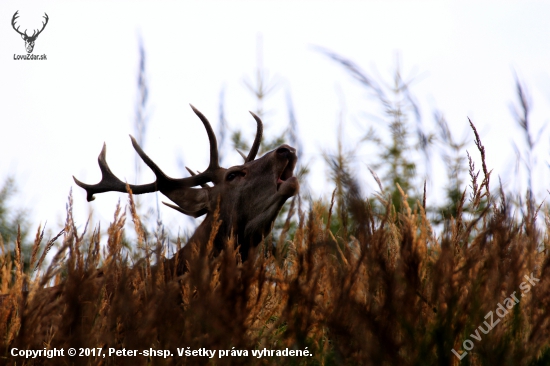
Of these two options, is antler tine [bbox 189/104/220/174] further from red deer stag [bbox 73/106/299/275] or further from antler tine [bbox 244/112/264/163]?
antler tine [bbox 244/112/264/163]

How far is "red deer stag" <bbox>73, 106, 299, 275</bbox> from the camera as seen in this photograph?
6574 mm

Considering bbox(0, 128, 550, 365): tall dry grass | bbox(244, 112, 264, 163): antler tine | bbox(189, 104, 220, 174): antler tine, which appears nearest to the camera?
bbox(0, 128, 550, 365): tall dry grass

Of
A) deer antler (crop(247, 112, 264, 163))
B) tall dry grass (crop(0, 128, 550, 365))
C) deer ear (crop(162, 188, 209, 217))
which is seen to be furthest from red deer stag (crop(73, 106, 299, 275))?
tall dry grass (crop(0, 128, 550, 365))

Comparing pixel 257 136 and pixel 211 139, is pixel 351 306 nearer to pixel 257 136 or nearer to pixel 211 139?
pixel 211 139

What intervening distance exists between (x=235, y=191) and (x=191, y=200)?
68 cm

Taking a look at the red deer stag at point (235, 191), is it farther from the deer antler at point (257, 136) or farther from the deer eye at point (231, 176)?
the deer antler at point (257, 136)

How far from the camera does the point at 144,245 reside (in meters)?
3.21

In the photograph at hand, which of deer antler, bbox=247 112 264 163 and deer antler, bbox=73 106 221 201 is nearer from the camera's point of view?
deer antler, bbox=73 106 221 201

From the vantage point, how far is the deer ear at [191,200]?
7375 mm

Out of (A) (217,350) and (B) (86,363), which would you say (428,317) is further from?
(B) (86,363)

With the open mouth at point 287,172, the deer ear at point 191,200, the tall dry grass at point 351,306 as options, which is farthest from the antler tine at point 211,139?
the tall dry grass at point 351,306

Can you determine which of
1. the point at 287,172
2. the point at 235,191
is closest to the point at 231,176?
the point at 235,191

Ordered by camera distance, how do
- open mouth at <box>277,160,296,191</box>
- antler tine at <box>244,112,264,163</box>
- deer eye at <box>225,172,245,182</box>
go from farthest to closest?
antler tine at <box>244,112,264,163</box>, deer eye at <box>225,172,245,182</box>, open mouth at <box>277,160,296,191</box>

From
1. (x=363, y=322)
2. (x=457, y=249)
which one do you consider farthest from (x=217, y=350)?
(x=457, y=249)
